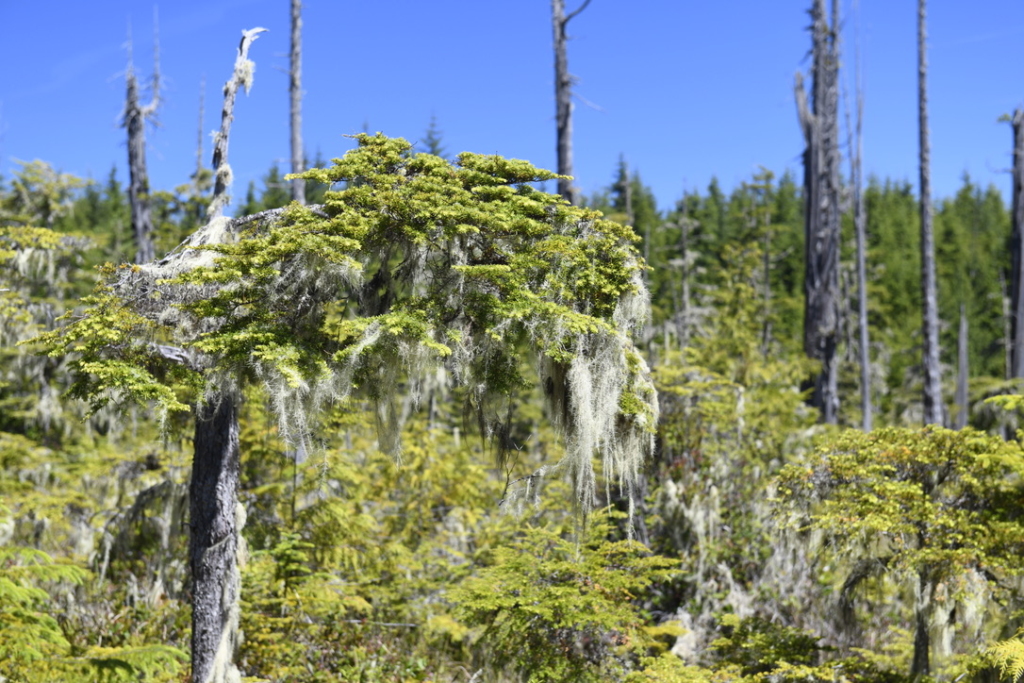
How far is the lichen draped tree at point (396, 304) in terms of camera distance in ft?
19.4

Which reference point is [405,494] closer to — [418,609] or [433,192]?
[418,609]

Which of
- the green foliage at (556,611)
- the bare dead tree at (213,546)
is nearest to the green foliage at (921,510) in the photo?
the green foliage at (556,611)

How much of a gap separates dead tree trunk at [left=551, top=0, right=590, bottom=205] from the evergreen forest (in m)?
0.69

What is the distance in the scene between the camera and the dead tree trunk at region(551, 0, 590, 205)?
1346cm

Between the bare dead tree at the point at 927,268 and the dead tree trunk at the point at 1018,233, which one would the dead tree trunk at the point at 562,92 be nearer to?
the bare dead tree at the point at 927,268

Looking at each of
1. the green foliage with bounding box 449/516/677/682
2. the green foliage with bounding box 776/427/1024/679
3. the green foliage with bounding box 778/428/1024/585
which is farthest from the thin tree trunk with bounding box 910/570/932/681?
the green foliage with bounding box 449/516/677/682

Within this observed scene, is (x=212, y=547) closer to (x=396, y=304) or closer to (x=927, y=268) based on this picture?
(x=396, y=304)

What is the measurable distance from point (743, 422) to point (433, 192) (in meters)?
7.99

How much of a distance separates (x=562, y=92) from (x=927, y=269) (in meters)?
8.90

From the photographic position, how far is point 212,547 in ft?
23.6

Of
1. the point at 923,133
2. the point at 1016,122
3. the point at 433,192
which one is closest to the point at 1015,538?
the point at 433,192

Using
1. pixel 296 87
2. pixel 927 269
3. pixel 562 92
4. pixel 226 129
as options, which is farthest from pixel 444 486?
pixel 927 269

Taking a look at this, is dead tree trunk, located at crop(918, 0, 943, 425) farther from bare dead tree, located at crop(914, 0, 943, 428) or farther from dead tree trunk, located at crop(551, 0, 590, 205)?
dead tree trunk, located at crop(551, 0, 590, 205)

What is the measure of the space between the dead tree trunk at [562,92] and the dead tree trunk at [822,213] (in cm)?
716
